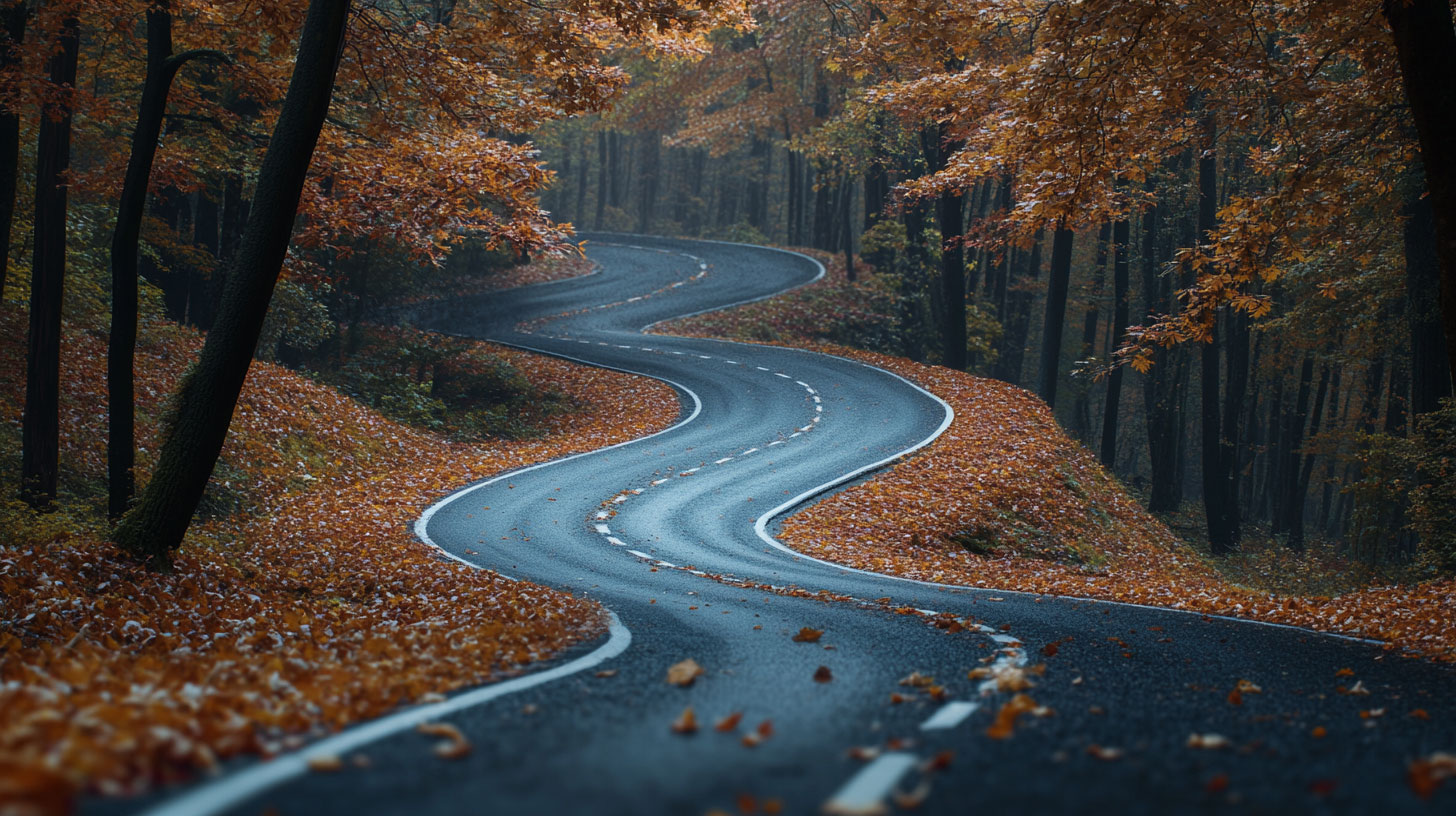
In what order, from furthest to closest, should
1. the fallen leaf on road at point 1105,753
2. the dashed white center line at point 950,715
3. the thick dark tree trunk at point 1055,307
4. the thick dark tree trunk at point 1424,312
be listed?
the thick dark tree trunk at point 1055,307, the thick dark tree trunk at point 1424,312, the dashed white center line at point 950,715, the fallen leaf on road at point 1105,753

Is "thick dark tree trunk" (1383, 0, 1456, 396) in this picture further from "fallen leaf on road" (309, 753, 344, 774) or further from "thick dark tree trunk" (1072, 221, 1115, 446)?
"thick dark tree trunk" (1072, 221, 1115, 446)

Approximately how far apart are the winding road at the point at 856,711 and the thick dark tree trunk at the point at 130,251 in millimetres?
3853

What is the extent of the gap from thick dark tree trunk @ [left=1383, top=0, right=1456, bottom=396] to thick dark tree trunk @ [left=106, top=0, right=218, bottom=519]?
448 inches

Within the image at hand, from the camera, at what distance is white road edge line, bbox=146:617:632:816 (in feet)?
9.64

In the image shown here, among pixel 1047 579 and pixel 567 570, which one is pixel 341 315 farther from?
pixel 1047 579

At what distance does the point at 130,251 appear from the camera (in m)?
10.6

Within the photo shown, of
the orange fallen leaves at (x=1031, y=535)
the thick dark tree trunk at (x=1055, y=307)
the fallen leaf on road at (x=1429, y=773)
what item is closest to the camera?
the fallen leaf on road at (x=1429, y=773)

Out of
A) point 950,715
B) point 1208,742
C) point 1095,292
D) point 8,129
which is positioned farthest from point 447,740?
point 1095,292

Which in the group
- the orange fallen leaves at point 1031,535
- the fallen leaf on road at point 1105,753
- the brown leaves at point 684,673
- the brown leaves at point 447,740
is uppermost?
the fallen leaf on road at point 1105,753

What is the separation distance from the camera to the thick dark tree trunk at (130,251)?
34.1ft

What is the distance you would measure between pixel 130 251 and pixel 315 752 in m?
9.29

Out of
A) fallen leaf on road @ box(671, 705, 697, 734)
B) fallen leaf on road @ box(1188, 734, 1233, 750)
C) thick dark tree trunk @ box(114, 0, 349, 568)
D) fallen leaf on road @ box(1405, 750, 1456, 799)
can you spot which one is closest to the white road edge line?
fallen leaf on road @ box(671, 705, 697, 734)

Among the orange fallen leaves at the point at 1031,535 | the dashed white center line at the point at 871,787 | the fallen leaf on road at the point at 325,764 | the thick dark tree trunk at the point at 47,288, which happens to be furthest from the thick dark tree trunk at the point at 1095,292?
the fallen leaf on road at the point at 325,764

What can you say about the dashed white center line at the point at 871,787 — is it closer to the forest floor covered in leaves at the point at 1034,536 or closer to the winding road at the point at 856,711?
the winding road at the point at 856,711
